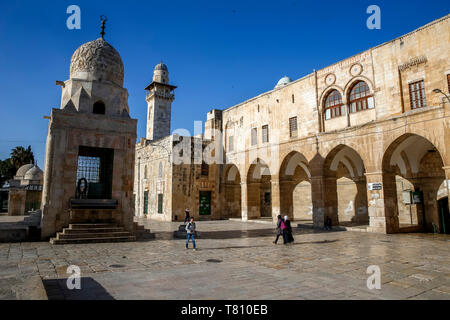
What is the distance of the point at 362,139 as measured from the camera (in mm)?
15820

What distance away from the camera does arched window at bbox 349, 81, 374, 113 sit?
1598 centimetres

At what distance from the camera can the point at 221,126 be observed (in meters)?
26.5

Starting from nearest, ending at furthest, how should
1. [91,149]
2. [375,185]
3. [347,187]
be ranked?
[91,149], [375,185], [347,187]

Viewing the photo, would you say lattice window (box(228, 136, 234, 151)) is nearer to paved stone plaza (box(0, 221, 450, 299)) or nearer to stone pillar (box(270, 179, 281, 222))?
stone pillar (box(270, 179, 281, 222))

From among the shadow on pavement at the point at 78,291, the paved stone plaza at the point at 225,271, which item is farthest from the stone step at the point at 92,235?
the shadow on pavement at the point at 78,291

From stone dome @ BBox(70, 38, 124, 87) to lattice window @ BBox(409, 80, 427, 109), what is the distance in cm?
1432

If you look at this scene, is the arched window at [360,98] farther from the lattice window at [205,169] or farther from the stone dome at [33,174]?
the stone dome at [33,174]

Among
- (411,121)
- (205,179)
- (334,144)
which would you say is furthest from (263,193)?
(411,121)

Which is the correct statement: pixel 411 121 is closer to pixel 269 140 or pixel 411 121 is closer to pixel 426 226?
pixel 426 226

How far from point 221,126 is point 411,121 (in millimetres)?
15625

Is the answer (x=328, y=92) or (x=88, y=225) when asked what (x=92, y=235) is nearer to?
(x=88, y=225)

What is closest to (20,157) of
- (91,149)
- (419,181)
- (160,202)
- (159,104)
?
(159,104)

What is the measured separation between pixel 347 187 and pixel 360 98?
26.3ft

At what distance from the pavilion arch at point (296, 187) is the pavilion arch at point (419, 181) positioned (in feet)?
20.1
